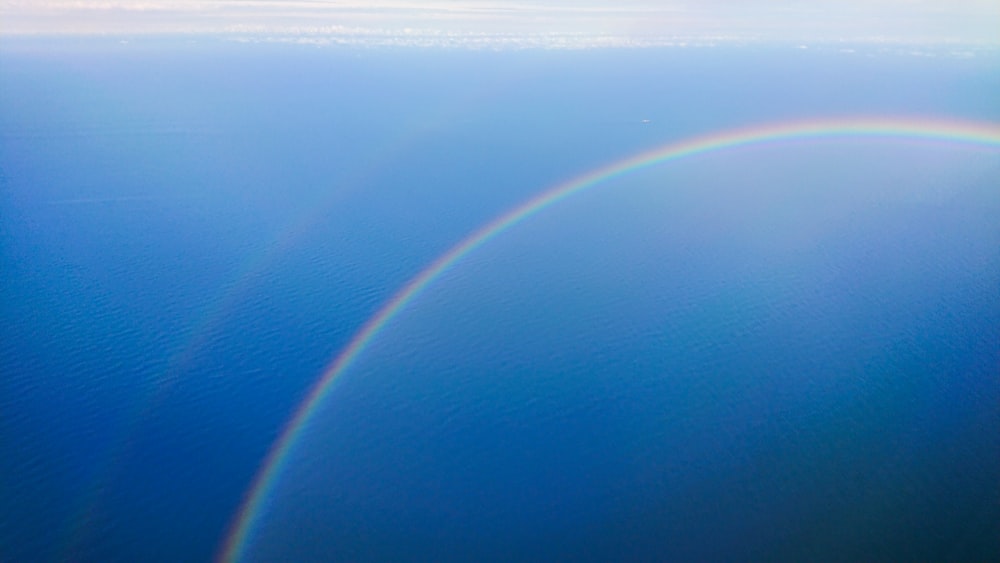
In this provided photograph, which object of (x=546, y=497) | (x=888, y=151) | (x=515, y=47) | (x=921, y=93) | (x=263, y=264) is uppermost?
(x=515, y=47)

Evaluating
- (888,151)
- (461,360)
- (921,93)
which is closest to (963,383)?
(461,360)

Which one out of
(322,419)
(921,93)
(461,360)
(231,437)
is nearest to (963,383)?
(461,360)

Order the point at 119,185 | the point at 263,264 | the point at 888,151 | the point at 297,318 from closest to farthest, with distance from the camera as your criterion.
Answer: the point at 297,318
the point at 263,264
the point at 119,185
the point at 888,151

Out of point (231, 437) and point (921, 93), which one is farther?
point (921, 93)

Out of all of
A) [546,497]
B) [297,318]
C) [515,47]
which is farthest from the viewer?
[515,47]

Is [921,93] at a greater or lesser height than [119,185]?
greater

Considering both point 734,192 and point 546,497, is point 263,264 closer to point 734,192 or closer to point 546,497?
point 546,497
